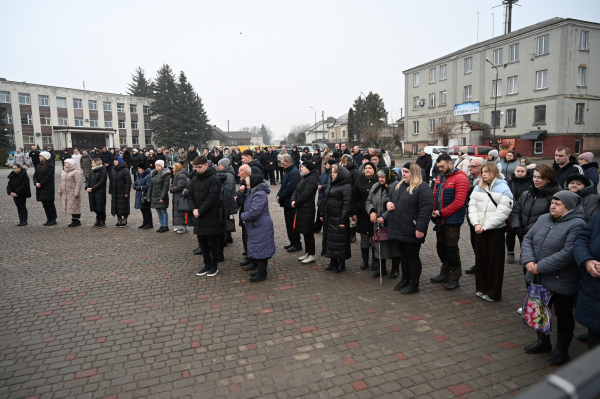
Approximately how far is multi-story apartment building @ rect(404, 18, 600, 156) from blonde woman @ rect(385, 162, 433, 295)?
27381 mm

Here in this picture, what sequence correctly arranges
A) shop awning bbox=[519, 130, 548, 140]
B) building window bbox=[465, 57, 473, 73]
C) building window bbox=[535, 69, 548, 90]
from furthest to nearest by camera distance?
building window bbox=[465, 57, 473, 73] < building window bbox=[535, 69, 548, 90] < shop awning bbox=[519, 130, 548, 140]

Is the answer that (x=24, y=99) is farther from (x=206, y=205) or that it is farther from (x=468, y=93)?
(x=206, y=205)

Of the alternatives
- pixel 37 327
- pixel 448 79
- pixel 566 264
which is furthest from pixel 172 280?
pixel 448 79

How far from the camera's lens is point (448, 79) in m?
45.9

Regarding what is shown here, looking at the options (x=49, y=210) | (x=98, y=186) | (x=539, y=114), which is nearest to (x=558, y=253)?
(x=98, y=186)

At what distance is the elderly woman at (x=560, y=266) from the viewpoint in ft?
12.8

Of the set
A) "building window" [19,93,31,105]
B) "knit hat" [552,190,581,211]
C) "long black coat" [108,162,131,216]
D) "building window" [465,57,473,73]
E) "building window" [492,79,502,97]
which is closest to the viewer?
"knit hat" [552,190,581,211]

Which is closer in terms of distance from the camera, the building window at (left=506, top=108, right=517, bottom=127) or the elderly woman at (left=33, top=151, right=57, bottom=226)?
the elderly woman at (left=33, top=151, right=57, bottom=226)

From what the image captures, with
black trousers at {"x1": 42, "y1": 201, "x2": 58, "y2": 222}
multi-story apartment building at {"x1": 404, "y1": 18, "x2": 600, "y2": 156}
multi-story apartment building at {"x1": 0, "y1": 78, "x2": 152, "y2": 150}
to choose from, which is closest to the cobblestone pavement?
black trousers at {"x1": 42, "y1": 201, "x2": 58, "y2": 222}

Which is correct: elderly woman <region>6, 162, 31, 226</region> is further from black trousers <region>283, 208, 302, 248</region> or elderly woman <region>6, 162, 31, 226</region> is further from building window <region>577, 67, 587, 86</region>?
building window <region>577, 67, 587, 86</region>

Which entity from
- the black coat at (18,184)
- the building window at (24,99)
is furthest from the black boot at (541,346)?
the building window at (24,99)

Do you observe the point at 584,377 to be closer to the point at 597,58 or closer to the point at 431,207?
the point at 431,207

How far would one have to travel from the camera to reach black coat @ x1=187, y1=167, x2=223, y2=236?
Result: 21.6 feet

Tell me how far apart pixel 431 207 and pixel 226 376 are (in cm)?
364
